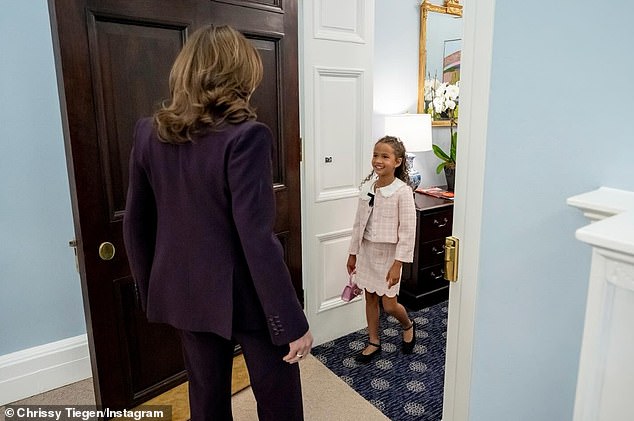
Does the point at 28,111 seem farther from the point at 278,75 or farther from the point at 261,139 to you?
the point at 261,139

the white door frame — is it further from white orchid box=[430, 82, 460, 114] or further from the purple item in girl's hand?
white orchid box=[430, 82, 460, 114]

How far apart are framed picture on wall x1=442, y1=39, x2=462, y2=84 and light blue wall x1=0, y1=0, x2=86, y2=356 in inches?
103

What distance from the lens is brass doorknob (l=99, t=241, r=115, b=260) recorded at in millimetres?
1715

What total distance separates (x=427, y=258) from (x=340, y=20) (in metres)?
1.62

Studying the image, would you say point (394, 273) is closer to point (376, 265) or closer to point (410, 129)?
point (376, 265)

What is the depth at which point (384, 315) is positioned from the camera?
3.09 metres

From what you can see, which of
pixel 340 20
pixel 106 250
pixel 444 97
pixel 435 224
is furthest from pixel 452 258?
pixel 444 97

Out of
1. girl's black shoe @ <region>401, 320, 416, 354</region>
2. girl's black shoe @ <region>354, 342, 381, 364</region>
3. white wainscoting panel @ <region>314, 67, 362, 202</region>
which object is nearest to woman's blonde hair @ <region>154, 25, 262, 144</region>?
white wainscoting panel @ <region>314, 67, 362, 202</region>

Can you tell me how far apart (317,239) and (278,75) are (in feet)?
3.05

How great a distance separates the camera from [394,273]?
7.73 ft

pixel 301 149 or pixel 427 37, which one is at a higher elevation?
pixel 427 37

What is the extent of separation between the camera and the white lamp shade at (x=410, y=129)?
3066 millimetres

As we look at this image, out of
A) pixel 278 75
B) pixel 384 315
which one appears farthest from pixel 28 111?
pixel 384 315

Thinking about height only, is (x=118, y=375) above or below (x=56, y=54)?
below
